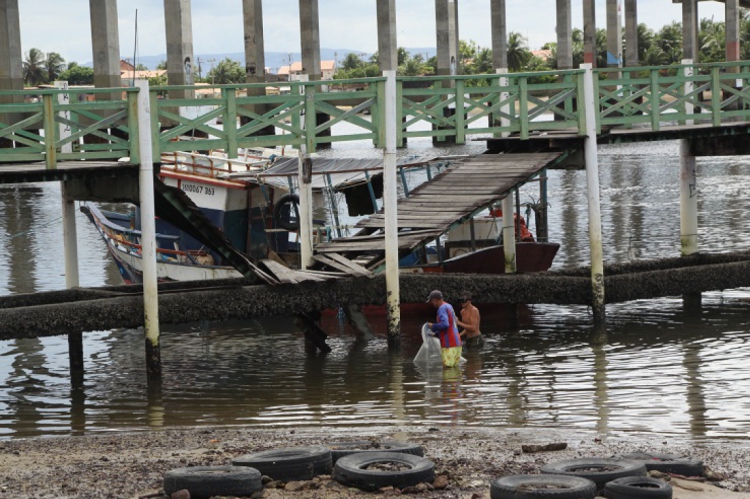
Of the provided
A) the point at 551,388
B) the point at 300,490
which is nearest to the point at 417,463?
the point at 300,490

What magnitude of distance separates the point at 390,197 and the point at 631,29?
63892 millimetres

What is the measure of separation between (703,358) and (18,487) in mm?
10885

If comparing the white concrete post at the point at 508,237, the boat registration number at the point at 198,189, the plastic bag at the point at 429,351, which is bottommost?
the plastic bag at the point at 429,351

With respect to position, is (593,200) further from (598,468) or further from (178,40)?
(178,40)

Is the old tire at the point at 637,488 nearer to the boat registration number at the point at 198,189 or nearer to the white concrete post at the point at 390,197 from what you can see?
the white concrete post at the point at 390,197

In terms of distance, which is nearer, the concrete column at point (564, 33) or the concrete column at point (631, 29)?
the concrete column at point (564, 33)

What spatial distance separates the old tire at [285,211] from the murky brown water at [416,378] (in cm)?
182

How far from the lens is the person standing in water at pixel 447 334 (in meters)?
17.8

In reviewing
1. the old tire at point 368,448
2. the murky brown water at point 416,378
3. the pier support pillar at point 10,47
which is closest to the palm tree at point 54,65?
the pier support pillar at point 10,47

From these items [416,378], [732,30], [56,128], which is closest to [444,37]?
[732,30]

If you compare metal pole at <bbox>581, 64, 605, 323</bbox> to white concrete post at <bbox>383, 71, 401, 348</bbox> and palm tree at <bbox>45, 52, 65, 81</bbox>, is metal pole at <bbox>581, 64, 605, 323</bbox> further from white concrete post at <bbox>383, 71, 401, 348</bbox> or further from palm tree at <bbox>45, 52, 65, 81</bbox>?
palm tree at <bbox>45, 52, 65, 81</bbox>

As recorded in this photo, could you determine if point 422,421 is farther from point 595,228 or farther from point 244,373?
point 595,228

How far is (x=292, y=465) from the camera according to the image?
1125 cm

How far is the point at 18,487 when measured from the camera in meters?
11.4
